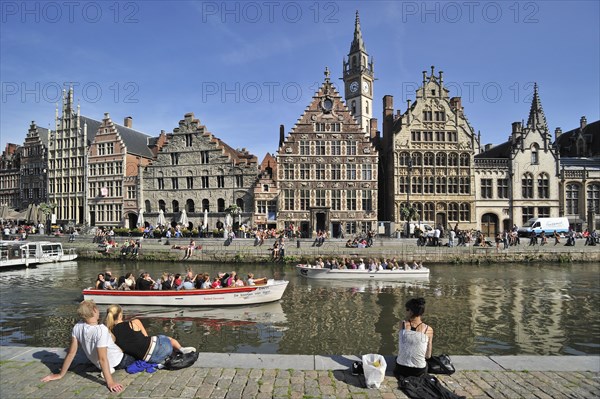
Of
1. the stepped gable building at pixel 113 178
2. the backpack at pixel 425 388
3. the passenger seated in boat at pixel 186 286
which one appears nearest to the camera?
the backpack at pixel 425 388

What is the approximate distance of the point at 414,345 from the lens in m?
6.25

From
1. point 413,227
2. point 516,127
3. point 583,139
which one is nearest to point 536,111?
point 516,127

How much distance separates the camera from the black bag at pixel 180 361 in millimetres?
6719

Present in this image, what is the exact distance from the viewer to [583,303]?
57.4 ft

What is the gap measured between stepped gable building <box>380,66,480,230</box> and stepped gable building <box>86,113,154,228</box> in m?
31.9

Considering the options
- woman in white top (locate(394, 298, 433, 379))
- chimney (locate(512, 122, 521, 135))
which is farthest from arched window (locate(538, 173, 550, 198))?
woman in white top (locate(394, 298, 433, 379))

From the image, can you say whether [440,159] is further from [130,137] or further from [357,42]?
[130,137]

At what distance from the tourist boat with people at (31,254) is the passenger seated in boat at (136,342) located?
28.0 meters

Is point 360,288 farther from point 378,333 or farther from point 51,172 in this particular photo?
point 51,172

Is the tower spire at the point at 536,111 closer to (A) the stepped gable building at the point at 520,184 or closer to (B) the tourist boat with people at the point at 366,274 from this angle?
(A) the stepped gable building at the point at 520,184

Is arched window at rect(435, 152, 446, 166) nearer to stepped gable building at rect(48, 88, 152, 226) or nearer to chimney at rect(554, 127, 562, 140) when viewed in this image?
chimney at rect(554, 127, 562, 140)

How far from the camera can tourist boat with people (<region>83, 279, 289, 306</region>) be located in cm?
1625

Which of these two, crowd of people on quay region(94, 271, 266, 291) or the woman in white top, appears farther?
crowd of people on quay region(94, 271, 266, 291)

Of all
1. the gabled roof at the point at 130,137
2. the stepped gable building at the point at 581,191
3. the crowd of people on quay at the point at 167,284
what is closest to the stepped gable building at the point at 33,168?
the gabled roof at the point at 130,137
